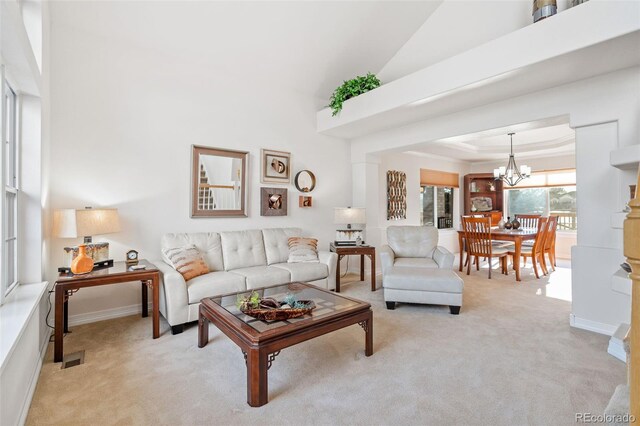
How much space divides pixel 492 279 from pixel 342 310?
358 centimetres

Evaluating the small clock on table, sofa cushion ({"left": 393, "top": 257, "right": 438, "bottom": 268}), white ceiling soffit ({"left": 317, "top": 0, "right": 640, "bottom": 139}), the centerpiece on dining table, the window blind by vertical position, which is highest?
white ceiling soffit ({"left": 317, "top": 0, "right": 640, "bottom": 139})

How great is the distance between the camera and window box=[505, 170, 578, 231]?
664 cm

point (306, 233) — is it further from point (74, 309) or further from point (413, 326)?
point (74, 309)

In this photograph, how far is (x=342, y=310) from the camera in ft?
7.36

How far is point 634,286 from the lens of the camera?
0.75 metres

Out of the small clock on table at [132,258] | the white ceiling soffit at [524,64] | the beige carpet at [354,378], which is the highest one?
the white ceiling soffit at [524,64]

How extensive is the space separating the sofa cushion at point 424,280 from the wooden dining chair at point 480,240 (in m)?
1.84

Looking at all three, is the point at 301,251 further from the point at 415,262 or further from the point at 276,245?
the point at 415,262

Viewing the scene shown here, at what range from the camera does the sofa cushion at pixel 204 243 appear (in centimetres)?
337

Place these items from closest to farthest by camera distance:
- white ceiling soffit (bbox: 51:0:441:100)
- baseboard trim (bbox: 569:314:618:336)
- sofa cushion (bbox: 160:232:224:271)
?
1. baseboard trim (bbox: 569:314:618:336)
2. white ceiling soffit (bbox: 51:0:441:100)
3. sofa cushion (bbox: 160:232:224:271)

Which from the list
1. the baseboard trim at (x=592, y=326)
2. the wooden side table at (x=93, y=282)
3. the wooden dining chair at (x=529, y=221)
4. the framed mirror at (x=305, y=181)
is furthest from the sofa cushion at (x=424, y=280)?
the wooden dining chair at (x=529, y=221)

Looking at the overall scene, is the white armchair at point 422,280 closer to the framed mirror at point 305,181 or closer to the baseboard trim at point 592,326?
the baseboard trim at point 592,326

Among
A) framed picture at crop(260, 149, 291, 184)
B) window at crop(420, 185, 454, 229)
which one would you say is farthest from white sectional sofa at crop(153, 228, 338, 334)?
window at crop(420, 185, 454, 229)

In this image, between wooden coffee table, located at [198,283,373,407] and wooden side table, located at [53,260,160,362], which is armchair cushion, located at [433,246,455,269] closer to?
wooden coffee table, located at [198,283,373,407]
